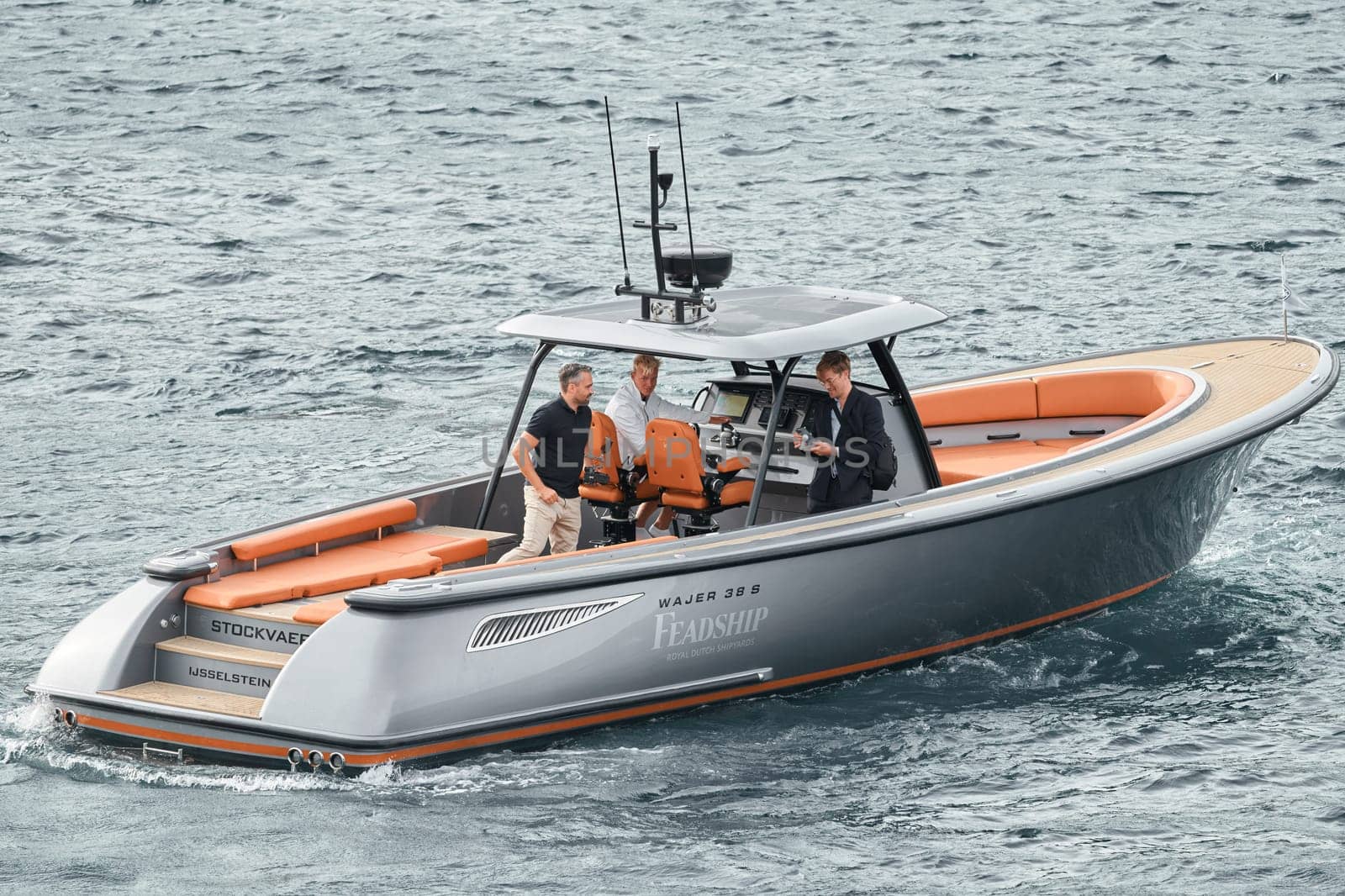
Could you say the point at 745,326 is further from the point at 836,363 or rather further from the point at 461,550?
the point at 461,550

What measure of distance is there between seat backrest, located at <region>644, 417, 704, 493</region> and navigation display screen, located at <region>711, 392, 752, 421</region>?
0.71 metres

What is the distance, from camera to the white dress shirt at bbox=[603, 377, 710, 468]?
9297 mm

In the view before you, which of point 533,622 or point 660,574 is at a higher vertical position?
point 660,574

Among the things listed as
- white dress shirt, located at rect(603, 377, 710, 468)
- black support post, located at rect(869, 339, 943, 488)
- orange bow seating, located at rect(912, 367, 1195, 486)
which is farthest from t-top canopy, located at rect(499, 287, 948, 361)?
orange bow seating, located at rect(912, 367, 1195, 486)

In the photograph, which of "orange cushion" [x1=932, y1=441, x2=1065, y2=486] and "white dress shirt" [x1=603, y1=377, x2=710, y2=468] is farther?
"orange cushion" [x1=932, y1=441, x2=1065, y2=486]

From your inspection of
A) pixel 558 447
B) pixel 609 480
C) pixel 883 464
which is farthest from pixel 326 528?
pixel 883 464

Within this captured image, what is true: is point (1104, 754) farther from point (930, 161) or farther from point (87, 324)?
point (930, 161)

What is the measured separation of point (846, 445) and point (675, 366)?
7842mm

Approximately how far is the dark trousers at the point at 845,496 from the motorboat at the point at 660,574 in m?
0.11

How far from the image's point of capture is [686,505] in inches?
358

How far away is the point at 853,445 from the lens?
8.98m

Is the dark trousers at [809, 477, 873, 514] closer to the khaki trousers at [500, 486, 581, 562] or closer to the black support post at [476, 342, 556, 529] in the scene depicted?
the khaki trousers at [500, 486, 581, 562]

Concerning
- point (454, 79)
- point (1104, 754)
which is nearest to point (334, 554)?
point (1104, 754)

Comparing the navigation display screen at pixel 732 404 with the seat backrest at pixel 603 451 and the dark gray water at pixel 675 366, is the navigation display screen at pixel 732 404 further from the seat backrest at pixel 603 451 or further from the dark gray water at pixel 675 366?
the dark gray water at pixel 675 366
